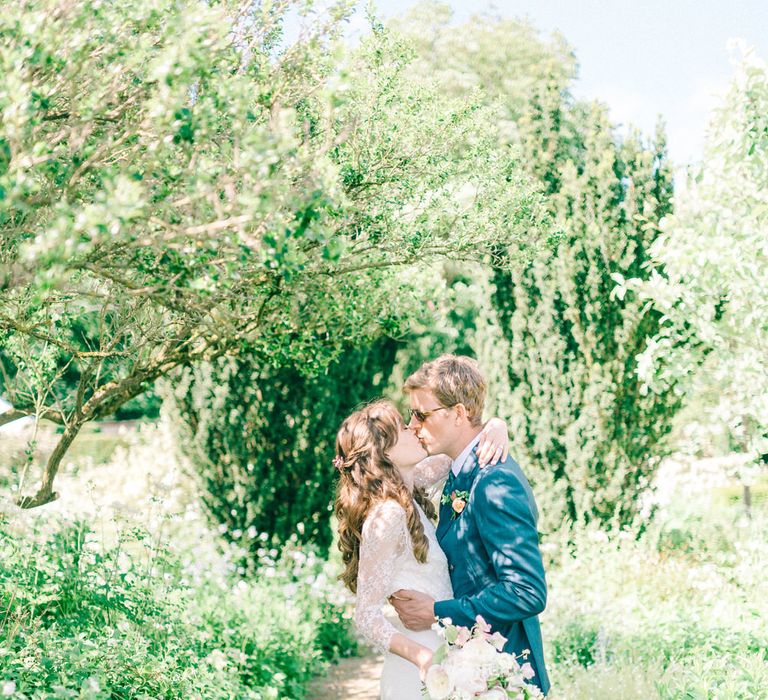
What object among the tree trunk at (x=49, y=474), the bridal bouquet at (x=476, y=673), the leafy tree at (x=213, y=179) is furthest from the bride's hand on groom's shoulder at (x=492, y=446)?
the tree trunk at (x=49, y=474)

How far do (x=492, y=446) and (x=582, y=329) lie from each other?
5.00 meters

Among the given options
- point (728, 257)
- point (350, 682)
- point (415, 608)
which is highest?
point (728, 257)

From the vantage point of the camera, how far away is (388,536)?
2.80 m

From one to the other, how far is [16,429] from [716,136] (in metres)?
8.38

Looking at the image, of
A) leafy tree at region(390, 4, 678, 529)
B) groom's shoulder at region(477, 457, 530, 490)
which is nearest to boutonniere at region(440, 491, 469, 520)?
groom's shoulder at region(477, 457, 530, 490)

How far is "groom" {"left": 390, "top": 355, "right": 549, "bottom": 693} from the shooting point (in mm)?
2635

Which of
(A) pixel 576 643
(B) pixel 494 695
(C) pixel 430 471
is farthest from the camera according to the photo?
(A) pixel 576 643

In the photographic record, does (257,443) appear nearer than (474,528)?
No

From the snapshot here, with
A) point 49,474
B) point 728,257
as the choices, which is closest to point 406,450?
point 49,474

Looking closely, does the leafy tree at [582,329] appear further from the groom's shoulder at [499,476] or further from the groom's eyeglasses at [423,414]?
the groom's shoulder at [499,476]

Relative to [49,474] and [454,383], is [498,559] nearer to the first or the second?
[454,383]

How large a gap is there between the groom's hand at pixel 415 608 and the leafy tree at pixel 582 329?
4.93 m

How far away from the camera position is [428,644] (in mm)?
2916

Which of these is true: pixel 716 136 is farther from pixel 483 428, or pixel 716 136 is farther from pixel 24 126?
pixel 24 126
